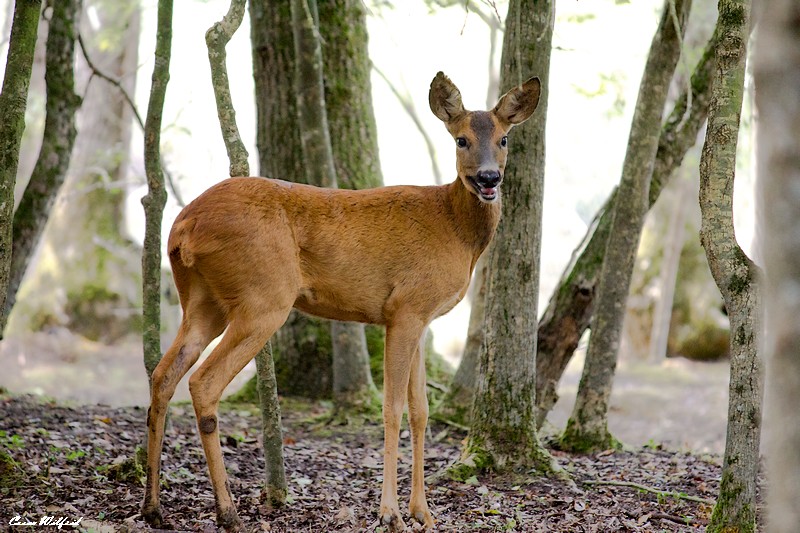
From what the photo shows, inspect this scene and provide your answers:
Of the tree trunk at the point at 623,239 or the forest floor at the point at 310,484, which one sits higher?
the tree trunk at the point at 623,239

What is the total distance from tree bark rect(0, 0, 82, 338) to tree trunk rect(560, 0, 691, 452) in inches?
192

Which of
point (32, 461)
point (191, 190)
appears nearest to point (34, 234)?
point (32, 461)

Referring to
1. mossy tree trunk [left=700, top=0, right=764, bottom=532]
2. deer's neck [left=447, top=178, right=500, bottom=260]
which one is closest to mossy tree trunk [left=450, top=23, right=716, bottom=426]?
deer's neck [left=447, top=178, right=500, bottom=260]

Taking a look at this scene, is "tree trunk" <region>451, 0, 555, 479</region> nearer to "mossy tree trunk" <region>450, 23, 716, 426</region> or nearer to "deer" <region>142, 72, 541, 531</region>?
"deer" <region>142, 72, 541, 531</region>

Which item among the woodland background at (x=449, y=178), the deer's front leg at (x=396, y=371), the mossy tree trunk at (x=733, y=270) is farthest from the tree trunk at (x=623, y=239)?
the mossy tree trunk at (x=733, y=270)

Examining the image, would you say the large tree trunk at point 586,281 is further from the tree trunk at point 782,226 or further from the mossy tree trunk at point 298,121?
the tree trunk at point 782,226

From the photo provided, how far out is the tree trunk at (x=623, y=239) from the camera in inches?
304

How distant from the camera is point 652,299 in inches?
813

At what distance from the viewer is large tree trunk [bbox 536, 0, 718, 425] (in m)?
8.19

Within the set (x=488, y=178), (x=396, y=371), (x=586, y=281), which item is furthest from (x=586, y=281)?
(x=396, y=371)

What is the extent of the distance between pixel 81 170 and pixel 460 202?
14.0 metres

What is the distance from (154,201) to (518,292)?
270 centimetres

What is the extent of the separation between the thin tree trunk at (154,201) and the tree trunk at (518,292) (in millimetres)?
A: 2411

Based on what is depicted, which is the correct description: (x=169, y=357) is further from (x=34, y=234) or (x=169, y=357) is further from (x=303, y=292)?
(x=34, y=234)
